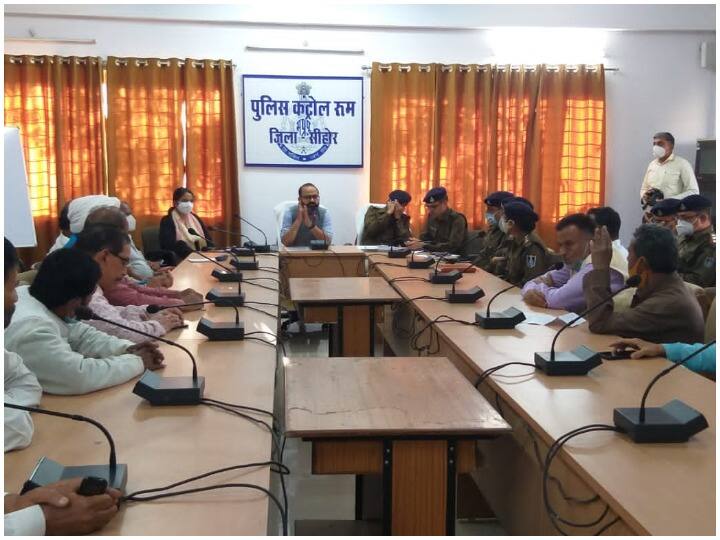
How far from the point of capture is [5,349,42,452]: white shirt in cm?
144

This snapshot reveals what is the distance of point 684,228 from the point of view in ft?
13.9

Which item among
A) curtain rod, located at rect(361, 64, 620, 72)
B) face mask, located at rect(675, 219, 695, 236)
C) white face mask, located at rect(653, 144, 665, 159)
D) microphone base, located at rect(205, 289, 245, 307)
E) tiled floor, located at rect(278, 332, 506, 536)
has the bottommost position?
tiled floor, located at rect(278, 332, 506, 536)

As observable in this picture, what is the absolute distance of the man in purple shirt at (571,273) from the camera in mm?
2977

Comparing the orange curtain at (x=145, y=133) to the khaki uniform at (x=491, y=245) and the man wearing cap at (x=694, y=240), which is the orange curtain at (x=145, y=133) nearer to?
the khaki uniform at (x=491, y=245)

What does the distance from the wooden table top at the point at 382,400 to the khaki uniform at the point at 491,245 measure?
275 centimetres

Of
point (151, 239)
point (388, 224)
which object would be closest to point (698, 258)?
point (388, 224)

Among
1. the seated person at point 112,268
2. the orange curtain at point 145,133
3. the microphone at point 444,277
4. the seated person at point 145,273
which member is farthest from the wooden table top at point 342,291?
the orange curtain at point 145,133

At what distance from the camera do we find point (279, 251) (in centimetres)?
527

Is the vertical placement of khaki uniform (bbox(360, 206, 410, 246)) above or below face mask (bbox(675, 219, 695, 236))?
below

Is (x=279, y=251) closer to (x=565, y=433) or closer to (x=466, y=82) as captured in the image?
(x=466, y=82)

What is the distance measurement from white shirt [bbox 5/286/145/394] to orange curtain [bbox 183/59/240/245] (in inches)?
181

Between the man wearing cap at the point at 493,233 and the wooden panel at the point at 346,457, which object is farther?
the man wearing cap at the point at 493,233

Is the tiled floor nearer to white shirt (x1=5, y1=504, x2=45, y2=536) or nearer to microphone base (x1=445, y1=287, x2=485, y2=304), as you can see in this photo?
microphone base (x1=445, y1=287, x2=485, y2=304)

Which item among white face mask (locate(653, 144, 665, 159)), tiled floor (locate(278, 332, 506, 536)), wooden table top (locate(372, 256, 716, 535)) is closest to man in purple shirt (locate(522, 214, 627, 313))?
wooden table top (locate(372, 256, 716, 535))
